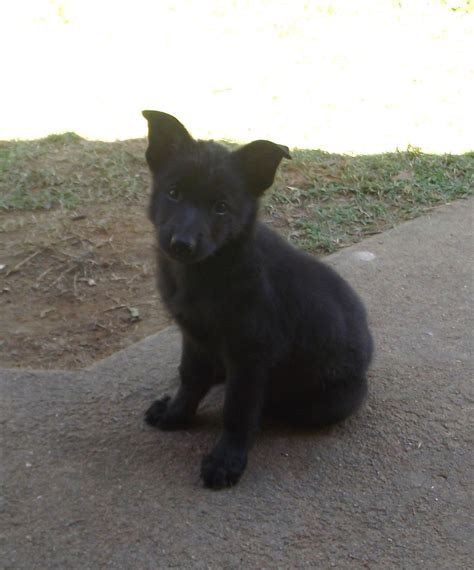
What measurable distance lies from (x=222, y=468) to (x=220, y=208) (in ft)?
3.30

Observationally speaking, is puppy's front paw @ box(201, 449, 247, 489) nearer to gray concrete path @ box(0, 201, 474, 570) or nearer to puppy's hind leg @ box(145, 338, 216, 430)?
gray concrete path @ box(0, 201, 474, 570)

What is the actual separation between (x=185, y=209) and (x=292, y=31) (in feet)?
22.6

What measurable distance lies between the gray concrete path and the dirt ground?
248 mm

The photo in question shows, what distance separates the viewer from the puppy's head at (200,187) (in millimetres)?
3107

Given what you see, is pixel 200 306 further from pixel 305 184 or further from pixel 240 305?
pixel 305 184

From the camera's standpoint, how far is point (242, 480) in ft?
11.1

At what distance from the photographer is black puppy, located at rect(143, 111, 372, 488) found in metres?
3.17

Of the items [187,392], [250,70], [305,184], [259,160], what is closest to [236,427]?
[187,392]

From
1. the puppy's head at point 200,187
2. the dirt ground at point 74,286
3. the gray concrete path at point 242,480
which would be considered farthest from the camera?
the dirt ground at point 74,286

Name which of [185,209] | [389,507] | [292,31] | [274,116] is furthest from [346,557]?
[292,31]

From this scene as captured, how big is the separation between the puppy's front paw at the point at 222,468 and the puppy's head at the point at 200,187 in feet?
2.65

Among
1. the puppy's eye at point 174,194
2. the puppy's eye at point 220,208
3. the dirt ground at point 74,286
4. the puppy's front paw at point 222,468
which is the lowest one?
the dirt ground at point 74,286

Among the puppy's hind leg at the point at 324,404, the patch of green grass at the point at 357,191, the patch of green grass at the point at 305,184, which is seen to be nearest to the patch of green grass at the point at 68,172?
the patch of green grass at the point at 305,184

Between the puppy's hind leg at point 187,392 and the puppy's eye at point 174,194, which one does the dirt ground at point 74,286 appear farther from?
the puppy's eye at point 174,194
